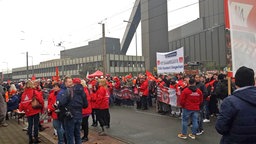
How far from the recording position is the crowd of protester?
6352 millimetres

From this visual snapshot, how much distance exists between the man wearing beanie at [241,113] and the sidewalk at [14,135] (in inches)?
245

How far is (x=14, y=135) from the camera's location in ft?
30.1

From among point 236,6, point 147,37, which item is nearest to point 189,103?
point 236,6

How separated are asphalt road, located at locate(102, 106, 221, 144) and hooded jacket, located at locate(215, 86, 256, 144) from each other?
4891 millimetres

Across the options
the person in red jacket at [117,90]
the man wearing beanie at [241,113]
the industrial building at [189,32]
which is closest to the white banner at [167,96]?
the person in red jacket at [117,90]

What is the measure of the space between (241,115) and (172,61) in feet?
33.3

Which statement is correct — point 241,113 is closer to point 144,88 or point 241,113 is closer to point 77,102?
point 77,102

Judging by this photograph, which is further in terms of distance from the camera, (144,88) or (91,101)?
(144,88)

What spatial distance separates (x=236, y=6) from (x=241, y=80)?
6.77 ft

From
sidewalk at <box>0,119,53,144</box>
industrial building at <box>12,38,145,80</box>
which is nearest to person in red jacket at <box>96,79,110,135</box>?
sidewalk at <box>0,119,53,144</box>

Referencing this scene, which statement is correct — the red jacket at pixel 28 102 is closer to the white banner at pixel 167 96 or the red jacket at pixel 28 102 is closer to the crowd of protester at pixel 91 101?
the crowd of protester at pixel 91 101

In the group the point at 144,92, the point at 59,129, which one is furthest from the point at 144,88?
the point at 59,129

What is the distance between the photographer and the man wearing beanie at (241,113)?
9.89 ft

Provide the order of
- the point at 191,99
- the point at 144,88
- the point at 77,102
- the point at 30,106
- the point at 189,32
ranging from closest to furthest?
1. the point at 77,102
2. the point at 30,106
3. the point at 191,99
4. the point at 144,88
5. the point at 189,32
